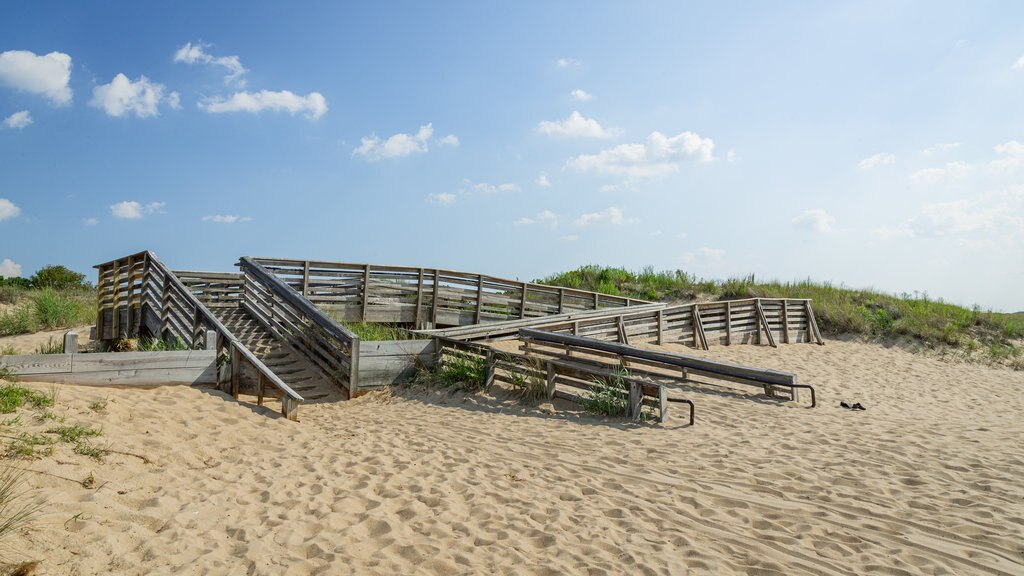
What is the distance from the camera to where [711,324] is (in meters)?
17.0

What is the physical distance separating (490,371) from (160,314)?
278 inches

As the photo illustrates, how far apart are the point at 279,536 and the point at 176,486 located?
1.51 m

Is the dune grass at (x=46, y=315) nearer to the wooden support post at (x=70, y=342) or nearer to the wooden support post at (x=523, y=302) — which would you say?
the wooden support post at (x=70, y=342)

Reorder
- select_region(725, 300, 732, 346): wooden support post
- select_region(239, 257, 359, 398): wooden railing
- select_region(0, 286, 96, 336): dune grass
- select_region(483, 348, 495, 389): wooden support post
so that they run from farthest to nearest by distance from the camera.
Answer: select_region(0, 286, 96, 336): dune grass < select_region(725, 300, 732, 346): wooden support post < select_region(239, 257, 359, 398): wooden railing < select_region(483, 348, 495, 389): wooden support post

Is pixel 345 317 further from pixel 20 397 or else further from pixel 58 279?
pixel 58 279

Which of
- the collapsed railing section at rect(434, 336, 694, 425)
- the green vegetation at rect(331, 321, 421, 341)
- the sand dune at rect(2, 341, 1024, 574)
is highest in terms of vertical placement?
the green vegetation at rect(331, 321, 421, 341)

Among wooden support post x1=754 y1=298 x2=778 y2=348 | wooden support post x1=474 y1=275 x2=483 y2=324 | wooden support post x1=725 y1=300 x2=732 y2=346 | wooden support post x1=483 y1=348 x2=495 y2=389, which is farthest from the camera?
wooden support post x1=754 y1=298 x2=778 y2=348

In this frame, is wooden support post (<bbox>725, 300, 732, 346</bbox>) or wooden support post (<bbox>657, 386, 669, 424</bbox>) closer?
wooden support post (<bbox>657, 386, 669, 424</bbox>)

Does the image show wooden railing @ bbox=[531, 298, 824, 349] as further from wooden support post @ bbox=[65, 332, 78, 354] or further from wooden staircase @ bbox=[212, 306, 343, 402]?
wooden support post @ bbox=[65, 332, 78, 354]

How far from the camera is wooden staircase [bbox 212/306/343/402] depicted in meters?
10.3

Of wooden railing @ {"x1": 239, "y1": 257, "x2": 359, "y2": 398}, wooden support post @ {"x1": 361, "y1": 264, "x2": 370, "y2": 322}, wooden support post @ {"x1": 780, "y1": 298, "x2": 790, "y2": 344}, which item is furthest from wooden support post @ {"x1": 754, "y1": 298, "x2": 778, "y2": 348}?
wooden railing @ {"x1": 239, "y1": 257, "x2": 359, "y2": 398}

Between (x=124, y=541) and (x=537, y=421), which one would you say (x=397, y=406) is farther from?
(x=124, y=541)

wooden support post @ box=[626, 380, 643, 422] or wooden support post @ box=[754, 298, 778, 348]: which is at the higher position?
wooden support post @ box=[754, 298, 778, 348]

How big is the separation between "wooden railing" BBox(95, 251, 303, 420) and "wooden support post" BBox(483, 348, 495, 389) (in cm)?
294
